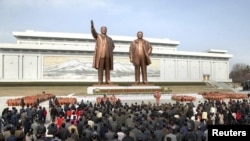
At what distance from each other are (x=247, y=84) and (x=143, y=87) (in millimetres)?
15222

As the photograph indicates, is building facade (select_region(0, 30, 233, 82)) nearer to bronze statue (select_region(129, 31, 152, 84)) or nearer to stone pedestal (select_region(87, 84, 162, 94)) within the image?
bronze statue (select_region(129, 31, 152, 84))

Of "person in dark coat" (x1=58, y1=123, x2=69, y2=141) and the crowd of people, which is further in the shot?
"person in dark coat" (x1=58, y1=123, x2=69, y2=141)

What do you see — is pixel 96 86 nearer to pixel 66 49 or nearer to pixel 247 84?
pixel 247 84

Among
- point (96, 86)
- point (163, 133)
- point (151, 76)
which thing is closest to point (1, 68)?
point (151, 76)

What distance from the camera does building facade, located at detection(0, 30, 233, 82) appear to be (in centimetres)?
5050

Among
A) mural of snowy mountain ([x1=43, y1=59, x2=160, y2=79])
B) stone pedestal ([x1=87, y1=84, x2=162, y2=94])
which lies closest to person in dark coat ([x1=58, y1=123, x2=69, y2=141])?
stone pedestal ([x1=87, y1=84, x2=162, y2=94])

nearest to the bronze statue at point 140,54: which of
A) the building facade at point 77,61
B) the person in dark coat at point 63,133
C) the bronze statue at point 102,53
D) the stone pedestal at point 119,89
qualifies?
the stone pedestal at point 119,89

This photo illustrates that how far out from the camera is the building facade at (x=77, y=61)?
5050 cm

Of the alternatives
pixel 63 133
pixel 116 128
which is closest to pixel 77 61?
pixel 116 128

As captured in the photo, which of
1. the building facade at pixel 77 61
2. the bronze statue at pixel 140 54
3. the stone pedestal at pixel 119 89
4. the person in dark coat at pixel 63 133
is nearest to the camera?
the person in dark coat at pixel 63 133

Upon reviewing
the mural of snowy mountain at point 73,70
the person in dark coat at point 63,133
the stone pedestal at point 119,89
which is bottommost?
the person in dark coat at point 63,133

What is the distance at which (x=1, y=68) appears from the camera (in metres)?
50.1

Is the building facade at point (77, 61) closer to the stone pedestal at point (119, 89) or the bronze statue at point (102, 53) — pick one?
the stone pedestal at point (119, 89)

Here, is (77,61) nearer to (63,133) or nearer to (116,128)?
(116,128)
